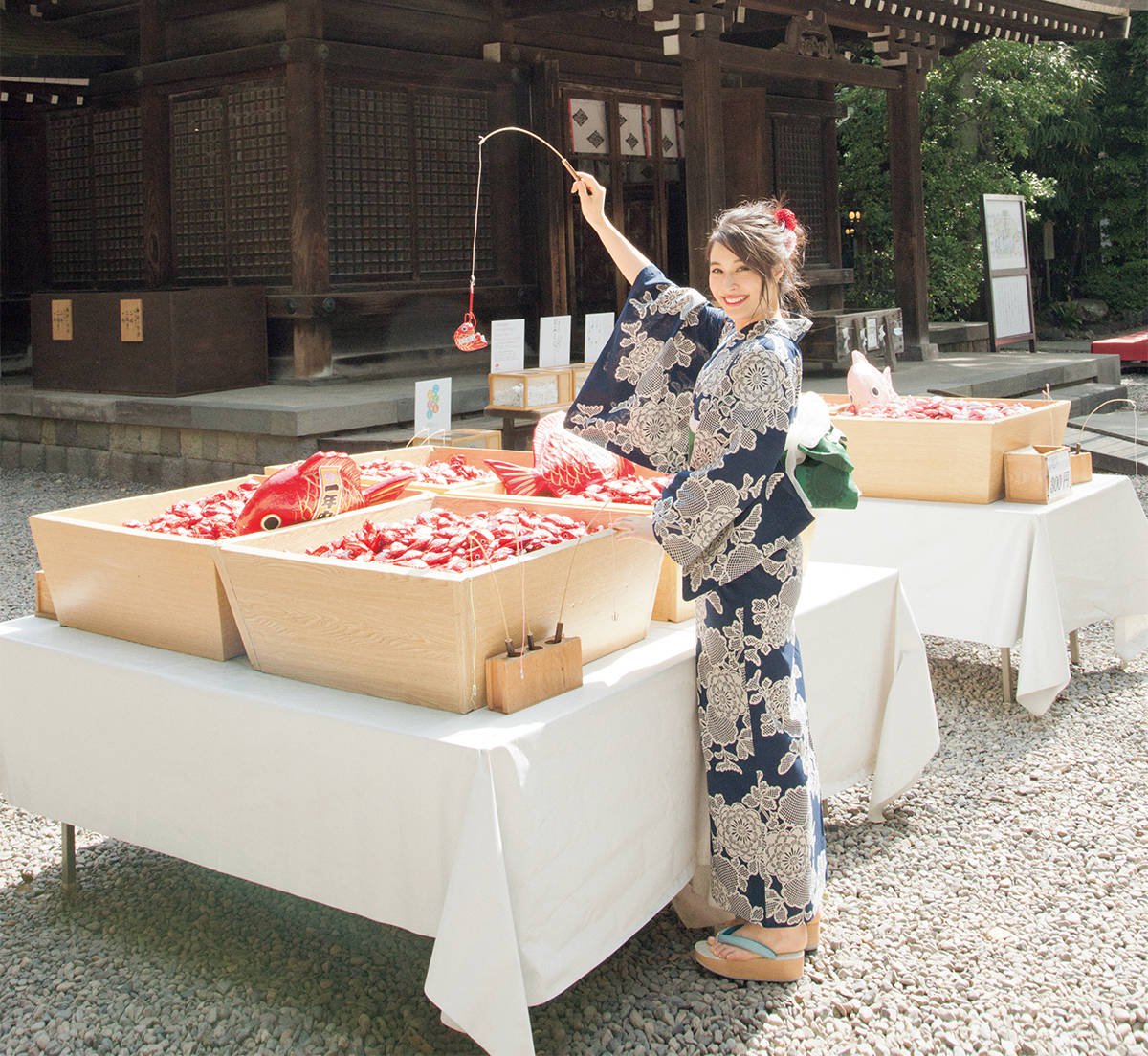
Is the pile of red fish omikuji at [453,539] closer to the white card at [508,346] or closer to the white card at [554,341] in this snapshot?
the white card at [508,346]

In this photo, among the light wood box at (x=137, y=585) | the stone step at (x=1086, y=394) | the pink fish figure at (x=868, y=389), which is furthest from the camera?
the stone step at (x=1086, y=394)

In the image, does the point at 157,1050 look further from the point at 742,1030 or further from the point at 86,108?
the point at 86,108

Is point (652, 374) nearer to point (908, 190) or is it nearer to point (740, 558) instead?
point (740, 558)

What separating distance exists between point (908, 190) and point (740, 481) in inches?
387

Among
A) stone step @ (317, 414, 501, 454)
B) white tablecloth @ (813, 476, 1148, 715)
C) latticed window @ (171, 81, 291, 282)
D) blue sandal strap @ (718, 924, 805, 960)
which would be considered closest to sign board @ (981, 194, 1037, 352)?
stone step @ (317, 414, 501, 454)

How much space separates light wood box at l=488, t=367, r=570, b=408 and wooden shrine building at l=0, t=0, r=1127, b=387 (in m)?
2.67

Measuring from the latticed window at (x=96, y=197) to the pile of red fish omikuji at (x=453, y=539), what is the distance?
8.12 meters

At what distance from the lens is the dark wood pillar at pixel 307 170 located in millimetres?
8633

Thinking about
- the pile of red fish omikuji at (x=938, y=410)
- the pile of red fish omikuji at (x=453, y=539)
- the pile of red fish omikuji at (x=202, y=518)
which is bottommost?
the pile of red fish omikuji at (x=453, y=539)

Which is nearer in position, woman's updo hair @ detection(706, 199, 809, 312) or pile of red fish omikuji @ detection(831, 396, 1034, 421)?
A: woman's updo hair @ detection(706, 199, 809, 312)

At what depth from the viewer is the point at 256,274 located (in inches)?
364

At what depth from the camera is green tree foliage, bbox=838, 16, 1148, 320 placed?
14.2m

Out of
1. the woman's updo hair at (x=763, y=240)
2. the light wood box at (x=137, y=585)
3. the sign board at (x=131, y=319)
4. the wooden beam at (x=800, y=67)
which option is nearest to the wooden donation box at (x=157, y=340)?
the sign board at (x=131, y=319)

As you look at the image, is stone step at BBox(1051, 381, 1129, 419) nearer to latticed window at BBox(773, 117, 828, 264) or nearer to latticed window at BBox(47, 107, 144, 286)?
latticed window at BBox(773, 117, 828, 264)
